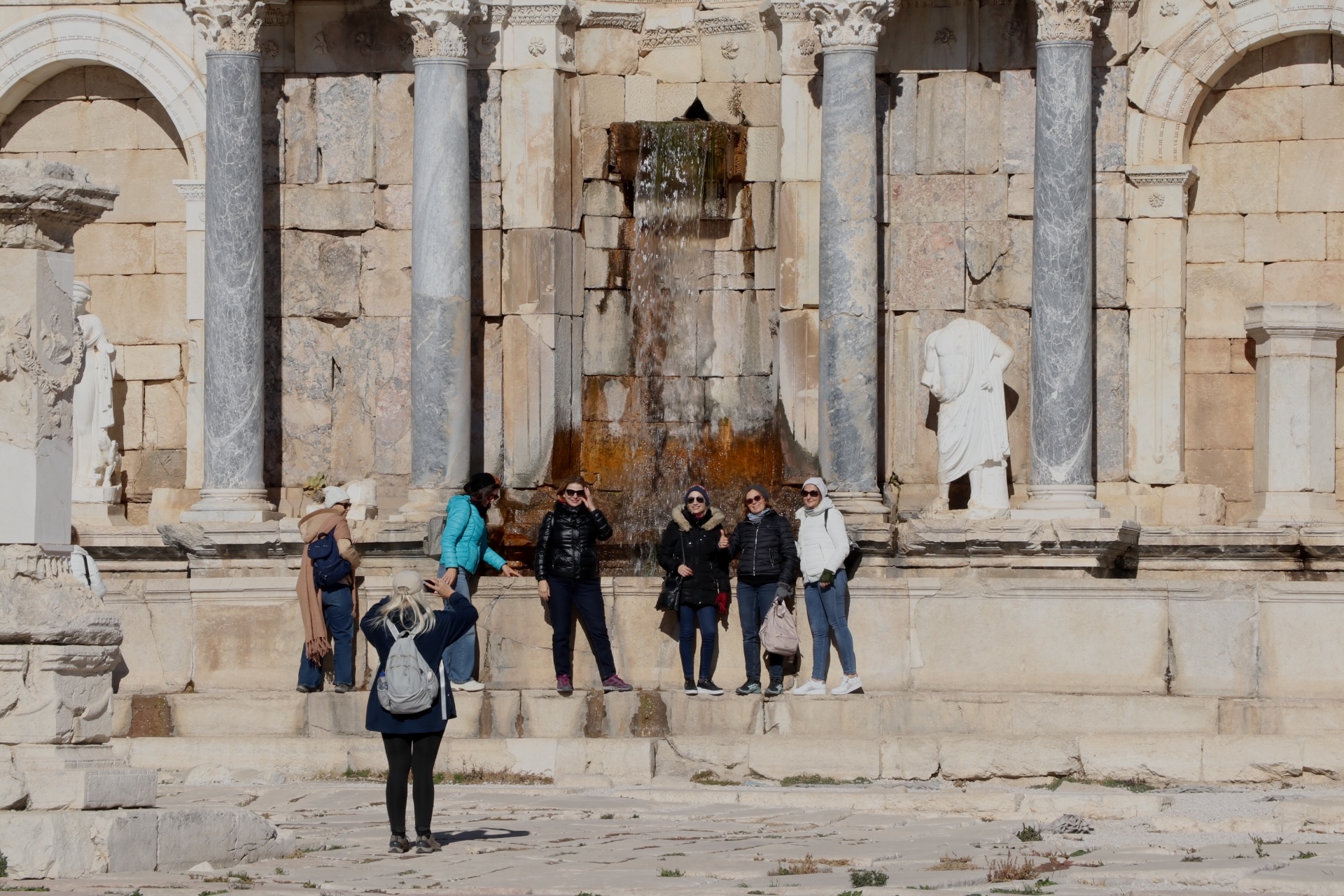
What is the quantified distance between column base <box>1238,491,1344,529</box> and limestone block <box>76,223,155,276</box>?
9.66 m

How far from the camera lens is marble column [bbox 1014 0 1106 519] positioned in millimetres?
19938

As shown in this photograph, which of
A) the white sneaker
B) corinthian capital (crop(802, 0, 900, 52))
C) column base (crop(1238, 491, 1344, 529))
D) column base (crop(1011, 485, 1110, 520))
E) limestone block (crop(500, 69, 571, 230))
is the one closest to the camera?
the white sneaker

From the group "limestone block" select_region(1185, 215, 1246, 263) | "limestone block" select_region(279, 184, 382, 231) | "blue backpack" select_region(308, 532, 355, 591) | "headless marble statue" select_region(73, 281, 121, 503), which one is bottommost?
"blue backpack" select_region(308, 532, 355, 591)

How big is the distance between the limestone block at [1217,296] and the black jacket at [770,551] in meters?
5.25

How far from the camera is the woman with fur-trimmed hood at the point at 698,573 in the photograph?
57.2 ft

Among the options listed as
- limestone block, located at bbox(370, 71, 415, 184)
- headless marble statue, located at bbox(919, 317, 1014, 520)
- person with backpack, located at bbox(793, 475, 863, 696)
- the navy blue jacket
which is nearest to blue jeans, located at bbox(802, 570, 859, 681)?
person with backpack, located at bbox(793, 475, 863, 696)

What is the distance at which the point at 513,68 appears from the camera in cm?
2131

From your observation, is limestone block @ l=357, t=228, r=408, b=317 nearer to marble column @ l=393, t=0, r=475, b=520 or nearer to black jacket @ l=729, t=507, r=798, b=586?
marble column @ l=393, t=0, r=475, b=520

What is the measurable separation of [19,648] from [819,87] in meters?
10.8

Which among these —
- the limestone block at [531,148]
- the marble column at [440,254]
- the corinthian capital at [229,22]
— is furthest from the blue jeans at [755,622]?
the corinthian capital at [229,22]

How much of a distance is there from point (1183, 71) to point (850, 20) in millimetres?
2876

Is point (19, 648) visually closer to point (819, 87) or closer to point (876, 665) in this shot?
point (876, 665)

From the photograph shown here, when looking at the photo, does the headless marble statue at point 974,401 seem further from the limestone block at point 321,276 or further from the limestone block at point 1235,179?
the limestone block at point 321,276

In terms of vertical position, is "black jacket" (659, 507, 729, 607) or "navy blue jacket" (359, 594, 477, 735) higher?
"black jacket" (659, 507, 729, 607)
